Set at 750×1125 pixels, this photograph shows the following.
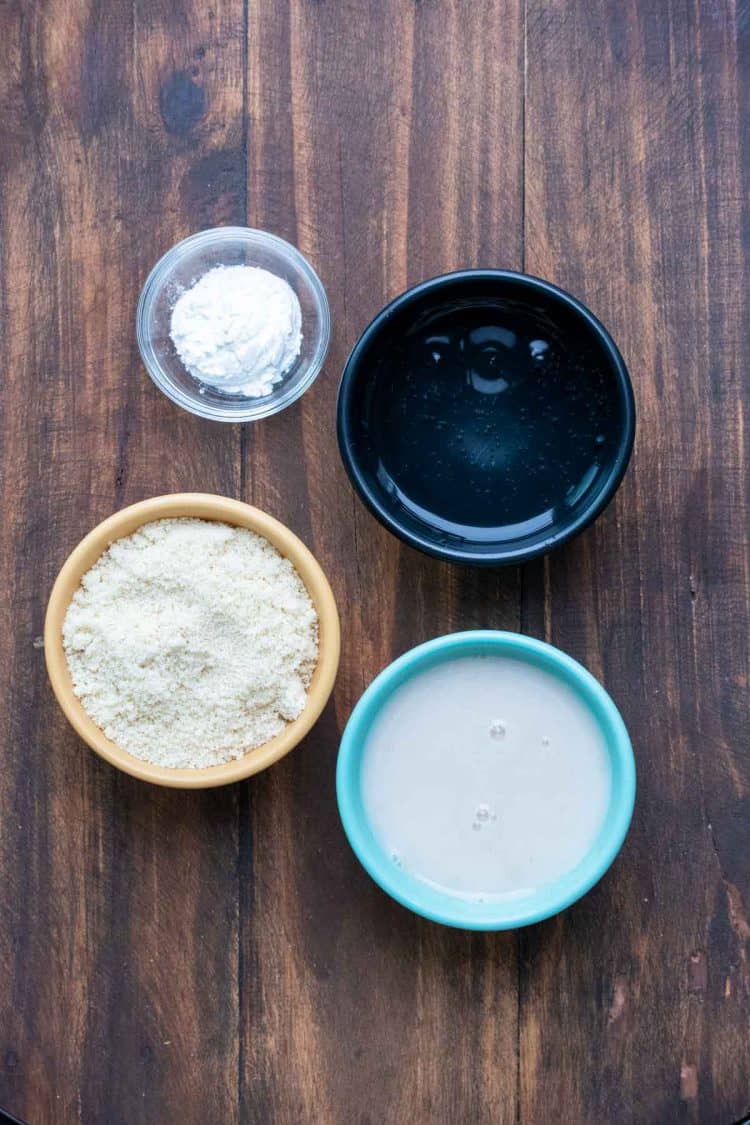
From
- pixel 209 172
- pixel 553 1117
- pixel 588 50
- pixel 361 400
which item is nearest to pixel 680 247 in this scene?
pixel 588 50

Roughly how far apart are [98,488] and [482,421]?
394 millimetres

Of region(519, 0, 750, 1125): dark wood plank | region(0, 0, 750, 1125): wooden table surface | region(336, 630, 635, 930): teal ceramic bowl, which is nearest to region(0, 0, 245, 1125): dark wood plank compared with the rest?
region(0, 0, 750, 1125): wooden table surface

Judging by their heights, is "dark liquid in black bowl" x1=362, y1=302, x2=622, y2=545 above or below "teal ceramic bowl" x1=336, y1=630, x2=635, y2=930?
above

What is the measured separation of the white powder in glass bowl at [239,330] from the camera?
106 cm

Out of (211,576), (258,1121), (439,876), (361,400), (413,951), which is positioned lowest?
(258,1121)

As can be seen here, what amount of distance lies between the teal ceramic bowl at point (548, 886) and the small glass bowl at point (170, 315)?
30 cm

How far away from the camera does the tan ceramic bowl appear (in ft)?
3.28

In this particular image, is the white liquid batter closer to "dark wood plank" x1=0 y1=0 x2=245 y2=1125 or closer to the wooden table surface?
the wooden table surface

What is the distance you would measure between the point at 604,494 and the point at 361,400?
0.82 feet

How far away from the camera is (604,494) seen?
1.02 meters

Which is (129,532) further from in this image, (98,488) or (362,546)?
(362,546)

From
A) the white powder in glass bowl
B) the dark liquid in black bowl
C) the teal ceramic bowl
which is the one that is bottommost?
the teal ceramic bowl

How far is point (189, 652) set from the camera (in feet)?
3.29

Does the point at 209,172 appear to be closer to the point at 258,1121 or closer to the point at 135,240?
the point at 135,240
